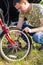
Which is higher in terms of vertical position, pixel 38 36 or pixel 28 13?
pixel 28 13

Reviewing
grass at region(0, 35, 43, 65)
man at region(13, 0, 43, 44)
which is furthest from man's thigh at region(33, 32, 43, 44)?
grass at region(0, 35, 43, 65)

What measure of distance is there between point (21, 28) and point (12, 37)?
267 mm

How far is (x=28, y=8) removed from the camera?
5.44 m

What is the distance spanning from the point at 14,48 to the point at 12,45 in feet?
0.28

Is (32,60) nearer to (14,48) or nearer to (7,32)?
(14,48)

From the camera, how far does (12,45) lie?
573 centimetres

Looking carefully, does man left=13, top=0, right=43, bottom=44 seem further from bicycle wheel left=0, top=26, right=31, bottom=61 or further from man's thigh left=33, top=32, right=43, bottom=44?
bicycle wheel left=0, top=26, right=31, bottom=61

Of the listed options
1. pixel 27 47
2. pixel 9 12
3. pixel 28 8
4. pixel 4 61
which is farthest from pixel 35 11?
pixel 9 12

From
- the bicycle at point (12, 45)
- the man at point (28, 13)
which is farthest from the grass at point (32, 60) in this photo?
the man at point (28, 13)

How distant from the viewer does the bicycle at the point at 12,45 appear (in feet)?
18.6

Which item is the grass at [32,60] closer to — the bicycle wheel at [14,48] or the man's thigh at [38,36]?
the bicycle wheel at [14,48]

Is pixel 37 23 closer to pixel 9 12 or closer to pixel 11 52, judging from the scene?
pixel 11 52

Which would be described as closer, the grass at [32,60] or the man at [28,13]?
the man at [28,13]

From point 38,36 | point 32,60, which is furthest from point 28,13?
point 32,60
